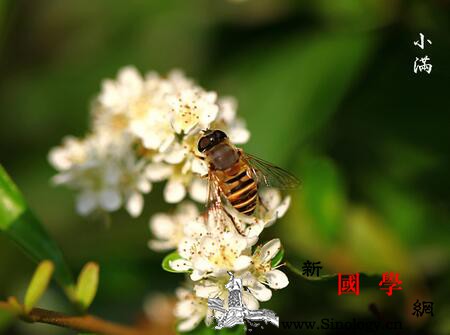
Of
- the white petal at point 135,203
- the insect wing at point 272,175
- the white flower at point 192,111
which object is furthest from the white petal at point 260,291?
the white petal at point 135,203

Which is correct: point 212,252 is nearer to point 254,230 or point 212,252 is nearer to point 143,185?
point 254,230

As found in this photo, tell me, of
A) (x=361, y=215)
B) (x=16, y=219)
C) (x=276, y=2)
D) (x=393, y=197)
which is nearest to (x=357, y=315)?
(x=361, y=215)

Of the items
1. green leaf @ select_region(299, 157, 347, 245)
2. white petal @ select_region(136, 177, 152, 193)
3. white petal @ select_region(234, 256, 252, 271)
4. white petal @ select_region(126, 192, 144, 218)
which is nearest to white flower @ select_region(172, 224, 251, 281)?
white petal @ select_region(234, 256, 252, 271)

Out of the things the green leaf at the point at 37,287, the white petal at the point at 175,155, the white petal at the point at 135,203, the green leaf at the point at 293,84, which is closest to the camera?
the green leaf at the point at 37,287

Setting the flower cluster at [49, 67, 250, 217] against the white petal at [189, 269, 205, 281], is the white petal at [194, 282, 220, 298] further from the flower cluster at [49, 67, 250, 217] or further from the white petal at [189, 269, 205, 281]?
Result: the flower cluster at [49, 67, 250, 217]

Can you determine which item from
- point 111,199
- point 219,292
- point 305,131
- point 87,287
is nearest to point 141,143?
point 111,199

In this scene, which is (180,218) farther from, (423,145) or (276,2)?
(276,2)

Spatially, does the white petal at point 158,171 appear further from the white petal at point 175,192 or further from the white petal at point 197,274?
the white petal at point 197,274
